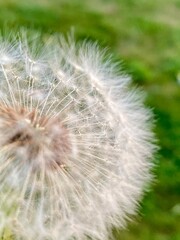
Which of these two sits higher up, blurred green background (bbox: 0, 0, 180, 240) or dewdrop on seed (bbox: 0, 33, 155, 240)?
blurred green background (bbox: 0, 0, 180, 240)

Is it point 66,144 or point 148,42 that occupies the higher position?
point 148,42

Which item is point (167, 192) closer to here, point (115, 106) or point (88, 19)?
point (115, 106)

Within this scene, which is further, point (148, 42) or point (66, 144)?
point (148, 42)

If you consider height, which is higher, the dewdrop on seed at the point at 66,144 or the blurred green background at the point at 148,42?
the blurred green background at the point at 148,42

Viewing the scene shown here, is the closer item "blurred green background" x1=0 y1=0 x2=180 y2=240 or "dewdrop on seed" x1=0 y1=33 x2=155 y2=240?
"dewdrop on seed" x1=0 y1=33 x2=155 y2=240
